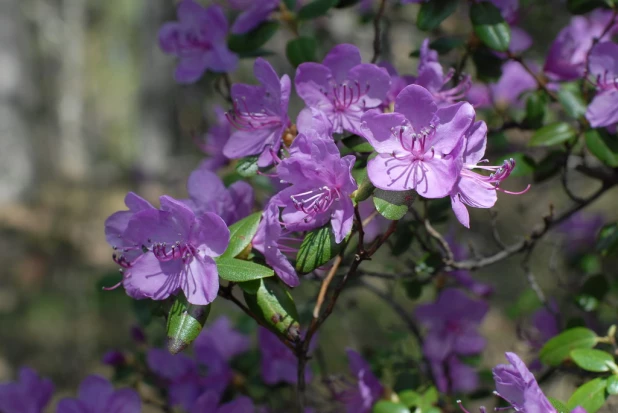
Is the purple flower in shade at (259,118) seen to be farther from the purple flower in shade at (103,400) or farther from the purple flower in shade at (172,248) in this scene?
the purple flower in shade at (103,400)

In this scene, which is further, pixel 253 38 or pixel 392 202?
pixel 253 38

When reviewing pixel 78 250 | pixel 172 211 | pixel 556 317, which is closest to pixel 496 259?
pixel 556 317

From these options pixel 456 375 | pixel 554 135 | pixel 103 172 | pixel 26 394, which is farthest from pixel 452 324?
pixel 103 172

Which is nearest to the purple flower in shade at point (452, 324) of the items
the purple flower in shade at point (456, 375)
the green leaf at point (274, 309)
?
the purple flower in shade at point (456, 375)

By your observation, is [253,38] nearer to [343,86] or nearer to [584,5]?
[343,86]

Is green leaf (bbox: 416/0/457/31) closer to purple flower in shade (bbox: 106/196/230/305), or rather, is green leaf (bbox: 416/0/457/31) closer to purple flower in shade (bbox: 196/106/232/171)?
purple flower in shade (bbox: 196/106/232/171)

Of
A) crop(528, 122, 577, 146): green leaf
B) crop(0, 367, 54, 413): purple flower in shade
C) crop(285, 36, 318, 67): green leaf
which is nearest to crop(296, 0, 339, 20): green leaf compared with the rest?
crop(285, 36, 318, 67): green leaf

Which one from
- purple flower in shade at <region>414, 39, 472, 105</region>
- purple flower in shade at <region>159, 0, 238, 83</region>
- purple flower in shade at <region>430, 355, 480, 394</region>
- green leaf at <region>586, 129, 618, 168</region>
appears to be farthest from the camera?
purple flower in shade at <region>430, 355, 480, 394</region>
